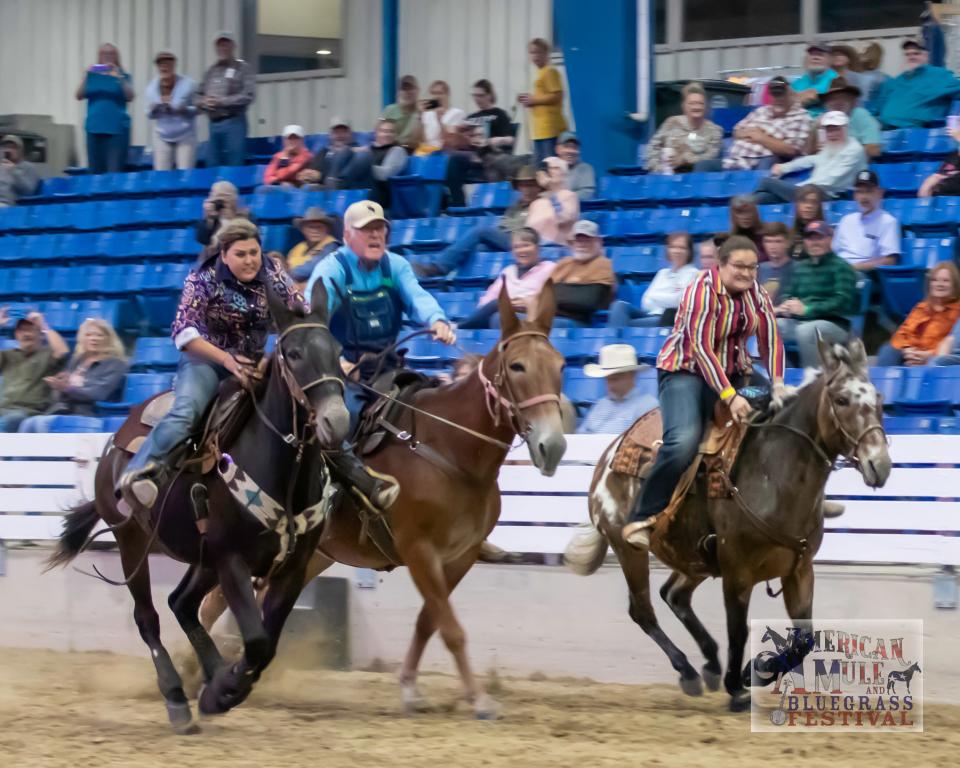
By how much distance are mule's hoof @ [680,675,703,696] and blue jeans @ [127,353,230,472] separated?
282 centimetres

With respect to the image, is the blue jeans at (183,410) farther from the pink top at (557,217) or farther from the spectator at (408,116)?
the spectator at (408,116)

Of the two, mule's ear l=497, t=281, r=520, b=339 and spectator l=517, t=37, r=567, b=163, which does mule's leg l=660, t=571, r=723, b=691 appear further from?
spectator l=517, t=37, r=567, b=163

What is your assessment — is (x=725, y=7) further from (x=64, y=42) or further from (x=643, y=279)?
(x=64, y=42)

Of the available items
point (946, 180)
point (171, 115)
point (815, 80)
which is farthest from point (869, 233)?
point (171, 115)

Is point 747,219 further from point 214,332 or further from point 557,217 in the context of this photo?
point 214,332

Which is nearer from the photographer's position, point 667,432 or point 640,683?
point 667,432

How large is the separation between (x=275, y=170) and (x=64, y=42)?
6.63 m

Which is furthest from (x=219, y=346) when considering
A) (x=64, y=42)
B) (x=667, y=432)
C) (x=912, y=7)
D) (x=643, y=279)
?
(x=64, y=42)

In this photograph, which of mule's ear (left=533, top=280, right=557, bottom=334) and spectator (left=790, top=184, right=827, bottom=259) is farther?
spectator (left=790, top=184, right=827, bottom=259)

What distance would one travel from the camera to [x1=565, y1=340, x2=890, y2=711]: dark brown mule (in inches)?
288

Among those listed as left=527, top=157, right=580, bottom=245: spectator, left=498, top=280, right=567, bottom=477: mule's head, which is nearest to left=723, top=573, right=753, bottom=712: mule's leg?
left=498, top=280, right=567, bottom=477: mule's head

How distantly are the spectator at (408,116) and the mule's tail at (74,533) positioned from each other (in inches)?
295

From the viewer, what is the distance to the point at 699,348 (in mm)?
7797

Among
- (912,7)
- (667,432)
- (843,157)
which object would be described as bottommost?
(667,432)
